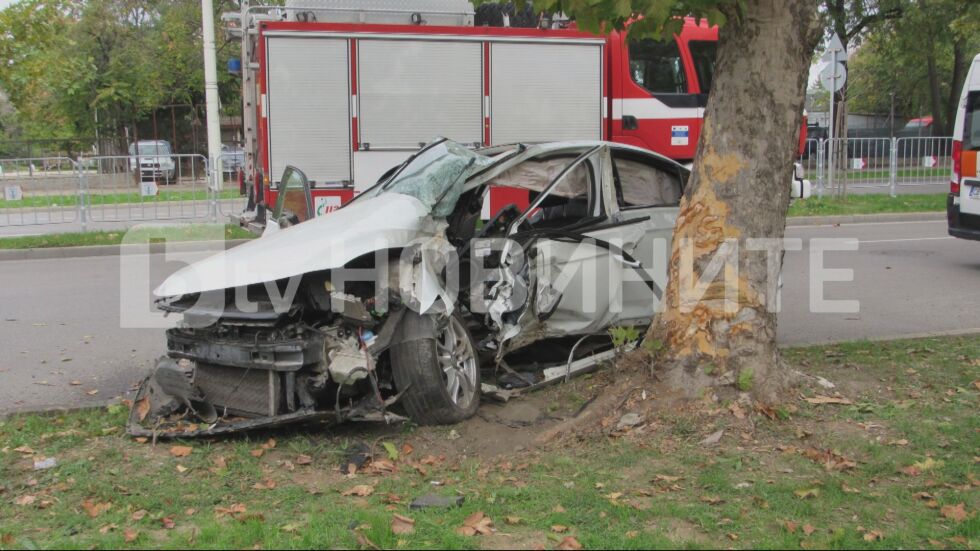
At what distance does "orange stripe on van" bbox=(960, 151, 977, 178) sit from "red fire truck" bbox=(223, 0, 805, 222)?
3.23m

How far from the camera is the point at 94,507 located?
415 cm

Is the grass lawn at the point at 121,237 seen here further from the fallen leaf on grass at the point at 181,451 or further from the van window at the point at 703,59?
the fallen leaf on grass at the point at 181,451

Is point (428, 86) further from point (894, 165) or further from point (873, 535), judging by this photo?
point (894, 165)

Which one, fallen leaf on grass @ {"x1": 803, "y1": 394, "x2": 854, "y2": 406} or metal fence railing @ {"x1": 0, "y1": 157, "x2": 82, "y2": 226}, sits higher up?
metal fence railing @ {"x1": 0, "y1": 157, "x2": 82, "y2": 226}

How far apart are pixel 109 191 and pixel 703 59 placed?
974 centimetres

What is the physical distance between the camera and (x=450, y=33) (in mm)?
12219

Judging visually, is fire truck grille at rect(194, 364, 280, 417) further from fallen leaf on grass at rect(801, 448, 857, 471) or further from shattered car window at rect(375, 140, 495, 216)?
fallen leaf on grass at rect(801, 448, 857, 471)

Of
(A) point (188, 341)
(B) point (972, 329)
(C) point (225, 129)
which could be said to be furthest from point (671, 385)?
(C) point (225, 129)

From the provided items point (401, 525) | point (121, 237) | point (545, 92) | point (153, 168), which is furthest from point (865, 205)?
point (401, 525)

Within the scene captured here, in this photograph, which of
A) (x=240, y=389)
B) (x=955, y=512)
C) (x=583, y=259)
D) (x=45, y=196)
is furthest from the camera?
(x=45, y=196)

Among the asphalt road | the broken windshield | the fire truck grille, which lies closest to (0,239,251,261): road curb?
the asphalt road

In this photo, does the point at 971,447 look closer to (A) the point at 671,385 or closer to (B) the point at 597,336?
(A) the point at 671,385

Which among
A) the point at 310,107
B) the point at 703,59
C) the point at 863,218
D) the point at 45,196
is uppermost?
the point at 703,59

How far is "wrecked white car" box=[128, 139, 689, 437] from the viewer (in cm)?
496
